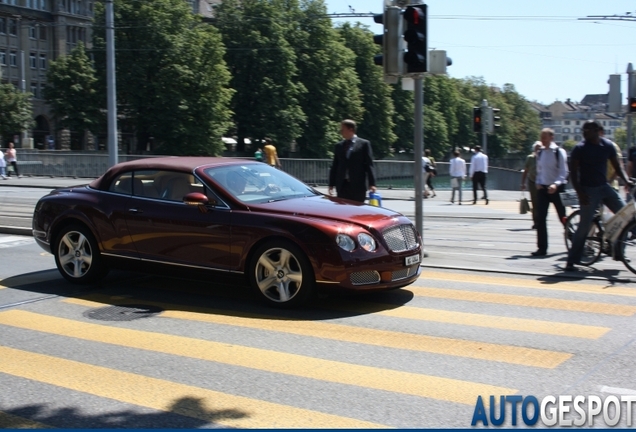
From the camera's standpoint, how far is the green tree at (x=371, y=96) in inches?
3115

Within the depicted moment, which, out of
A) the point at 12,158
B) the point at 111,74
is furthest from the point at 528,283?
the point at 12,158

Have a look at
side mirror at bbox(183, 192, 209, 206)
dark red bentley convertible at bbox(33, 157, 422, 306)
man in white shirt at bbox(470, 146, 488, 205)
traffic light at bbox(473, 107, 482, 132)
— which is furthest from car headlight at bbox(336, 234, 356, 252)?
traffic light at bbox(473, 107, 482, 132)

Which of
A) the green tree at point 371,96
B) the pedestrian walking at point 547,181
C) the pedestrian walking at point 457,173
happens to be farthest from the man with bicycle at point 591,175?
the green tree at point 371,96

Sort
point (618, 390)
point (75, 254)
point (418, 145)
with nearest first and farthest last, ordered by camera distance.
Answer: point (618, 390) < point (75, 254) < point (418, 145)

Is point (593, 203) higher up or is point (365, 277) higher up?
point (593, 203)

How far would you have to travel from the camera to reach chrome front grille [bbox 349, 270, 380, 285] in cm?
764

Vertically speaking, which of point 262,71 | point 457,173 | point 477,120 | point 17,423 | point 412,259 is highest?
point 262,71

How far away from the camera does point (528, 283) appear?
30.4ft

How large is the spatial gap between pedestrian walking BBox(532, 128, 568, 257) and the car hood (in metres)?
3.74

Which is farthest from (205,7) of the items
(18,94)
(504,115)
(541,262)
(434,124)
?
(541,262)

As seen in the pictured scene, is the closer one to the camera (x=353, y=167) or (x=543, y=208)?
(x=353, y=167)

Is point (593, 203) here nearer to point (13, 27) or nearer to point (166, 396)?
point (166, 396)

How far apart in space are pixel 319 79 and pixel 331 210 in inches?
2487

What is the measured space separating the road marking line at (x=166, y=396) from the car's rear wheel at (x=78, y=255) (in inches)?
111
